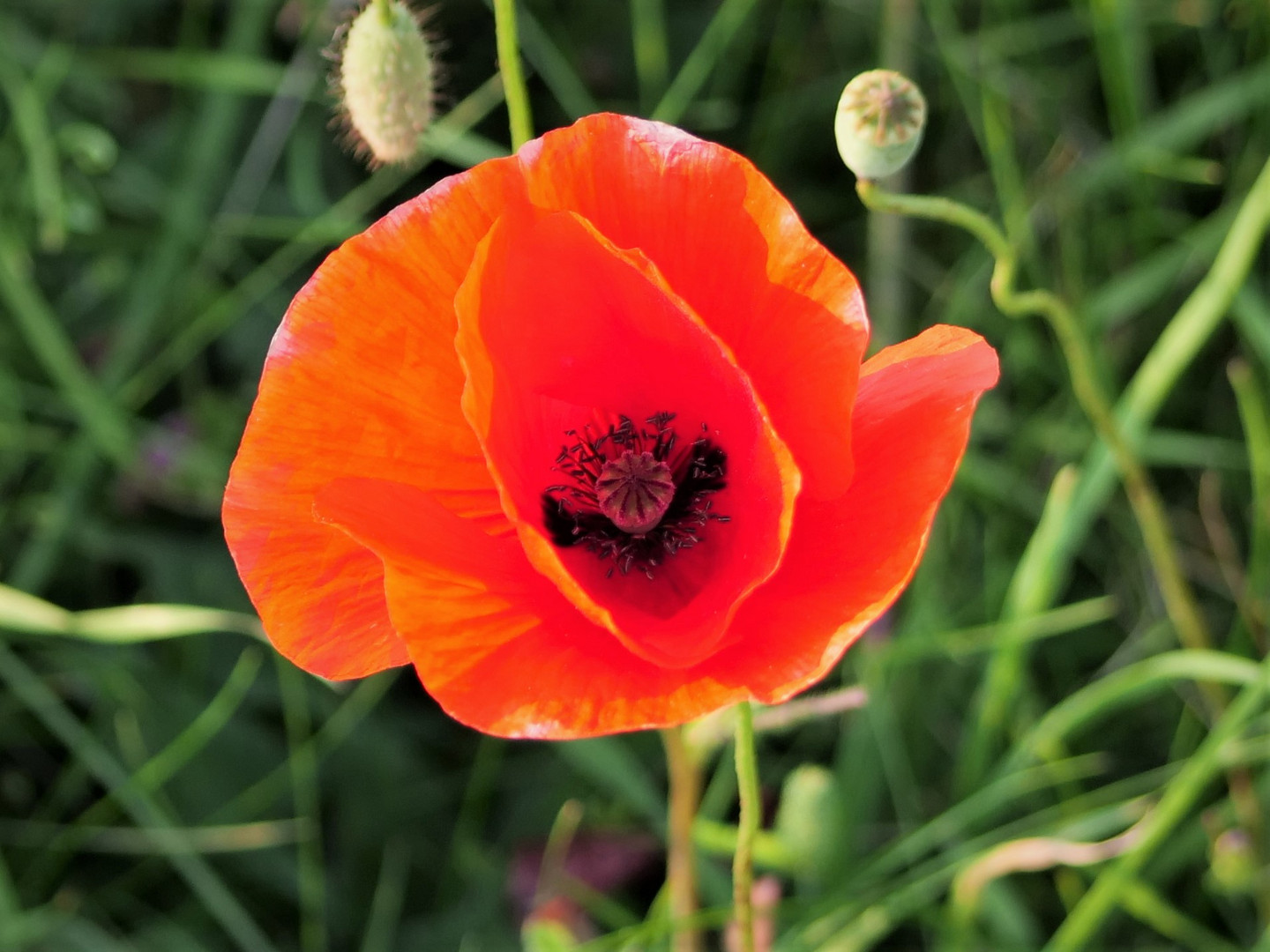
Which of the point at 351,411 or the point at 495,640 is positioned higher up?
the point at 351,411

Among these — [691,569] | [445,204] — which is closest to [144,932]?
[691,569]

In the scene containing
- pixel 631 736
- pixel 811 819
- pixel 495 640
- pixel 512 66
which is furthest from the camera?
pixel 631 736

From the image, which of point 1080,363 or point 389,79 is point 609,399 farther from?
point 1080,363

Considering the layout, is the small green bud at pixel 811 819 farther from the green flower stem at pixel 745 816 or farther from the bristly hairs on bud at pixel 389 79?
the bristly hairs on bud at pixel 389 79

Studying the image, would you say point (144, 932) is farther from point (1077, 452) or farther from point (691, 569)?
point (1077, 452)

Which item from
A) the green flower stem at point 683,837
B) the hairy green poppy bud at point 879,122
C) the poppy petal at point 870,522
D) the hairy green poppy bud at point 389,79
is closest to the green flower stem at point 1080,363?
the hairy green poppy bud at point 879,122

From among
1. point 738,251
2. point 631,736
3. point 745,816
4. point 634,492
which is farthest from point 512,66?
point 631,736

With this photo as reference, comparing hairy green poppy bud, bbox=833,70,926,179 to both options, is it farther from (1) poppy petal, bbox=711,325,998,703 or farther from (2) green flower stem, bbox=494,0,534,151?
(2) green flower stem, bbox=494,0,534,151
